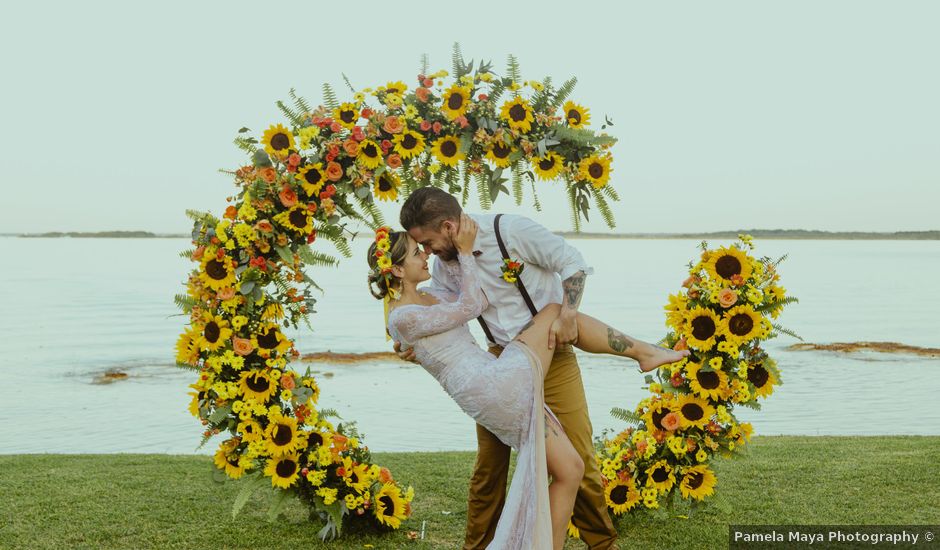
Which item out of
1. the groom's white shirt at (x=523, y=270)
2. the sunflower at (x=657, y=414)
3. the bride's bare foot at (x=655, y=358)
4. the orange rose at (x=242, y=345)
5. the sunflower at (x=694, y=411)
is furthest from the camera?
the sunflower at (x=657, y=414)

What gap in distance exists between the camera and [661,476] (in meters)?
5.74

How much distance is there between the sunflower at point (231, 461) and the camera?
5406mm

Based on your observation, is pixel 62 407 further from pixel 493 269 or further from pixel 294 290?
pixel 493 269

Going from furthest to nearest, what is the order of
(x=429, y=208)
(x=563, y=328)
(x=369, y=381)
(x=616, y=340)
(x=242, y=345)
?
(x=369, y=381) < (x=242, y=345) < (x=616, y=340) < (x=563, y=328) < (x=429, y=208)

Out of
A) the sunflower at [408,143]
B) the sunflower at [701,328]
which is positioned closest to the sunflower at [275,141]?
the sunflower at [408,143]

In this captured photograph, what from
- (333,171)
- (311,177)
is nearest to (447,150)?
(333,171)

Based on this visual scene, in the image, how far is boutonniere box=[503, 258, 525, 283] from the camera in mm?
4586

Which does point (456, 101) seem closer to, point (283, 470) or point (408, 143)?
point (408, 143)

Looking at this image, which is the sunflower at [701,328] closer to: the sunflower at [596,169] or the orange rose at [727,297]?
the orange rose at [727,297]

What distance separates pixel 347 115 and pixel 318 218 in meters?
0.72

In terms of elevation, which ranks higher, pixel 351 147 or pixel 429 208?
pixel 351 147

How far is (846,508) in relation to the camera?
6156 mm

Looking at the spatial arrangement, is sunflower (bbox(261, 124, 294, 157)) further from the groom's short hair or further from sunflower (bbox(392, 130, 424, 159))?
the groom's short hair

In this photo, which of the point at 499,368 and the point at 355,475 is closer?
the point at 499,368
